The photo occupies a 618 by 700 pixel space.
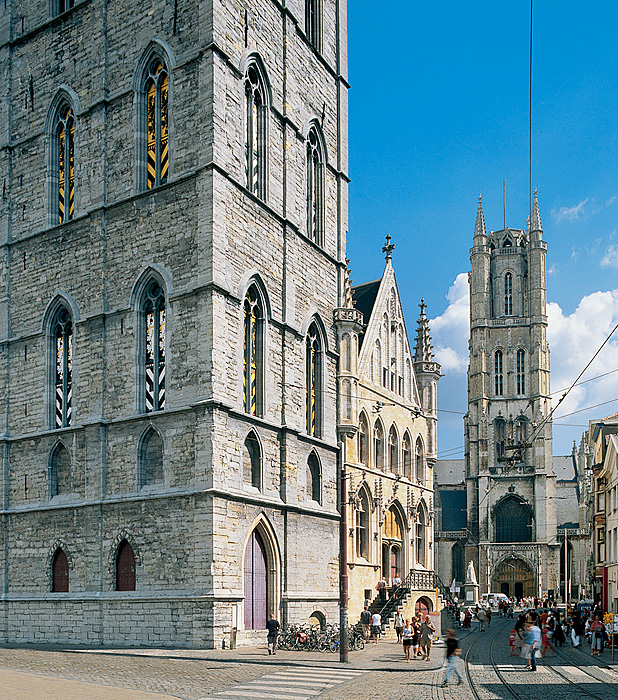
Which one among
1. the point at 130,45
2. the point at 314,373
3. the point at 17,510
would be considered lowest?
the point at 17,510

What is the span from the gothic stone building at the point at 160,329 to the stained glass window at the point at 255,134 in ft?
0.23

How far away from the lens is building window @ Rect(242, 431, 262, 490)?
27000 mm

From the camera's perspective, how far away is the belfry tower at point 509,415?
84.2m

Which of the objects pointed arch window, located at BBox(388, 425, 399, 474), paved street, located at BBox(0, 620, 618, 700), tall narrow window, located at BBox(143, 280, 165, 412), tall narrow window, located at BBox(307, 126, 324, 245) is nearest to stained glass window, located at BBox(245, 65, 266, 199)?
tall narrow window, located at BBox(307, 126, 324, 245)

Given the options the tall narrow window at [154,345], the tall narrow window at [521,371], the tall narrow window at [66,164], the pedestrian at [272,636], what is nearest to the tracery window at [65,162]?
the tall narrow window at [66,164]

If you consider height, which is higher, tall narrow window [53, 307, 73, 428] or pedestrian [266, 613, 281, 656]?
tall narrow window [53, 307, 73, 428]

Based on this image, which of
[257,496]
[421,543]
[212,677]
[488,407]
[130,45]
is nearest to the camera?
[212,677]

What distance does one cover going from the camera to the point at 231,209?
2684 cm

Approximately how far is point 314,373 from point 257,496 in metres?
7.06

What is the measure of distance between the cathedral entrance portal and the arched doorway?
155 ft

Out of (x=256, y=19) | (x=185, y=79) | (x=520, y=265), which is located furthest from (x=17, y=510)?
(x=520, y=265)

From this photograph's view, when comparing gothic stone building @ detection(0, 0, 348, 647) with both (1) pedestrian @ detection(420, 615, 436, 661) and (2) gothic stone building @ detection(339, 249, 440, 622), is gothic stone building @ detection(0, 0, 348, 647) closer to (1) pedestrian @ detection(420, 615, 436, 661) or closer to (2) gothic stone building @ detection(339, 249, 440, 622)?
(2) gothic stone building @ detection(339, 249, 440, 622)

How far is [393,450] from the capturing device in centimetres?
4066

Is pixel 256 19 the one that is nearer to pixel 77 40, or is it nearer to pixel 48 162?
pixel 77 40
